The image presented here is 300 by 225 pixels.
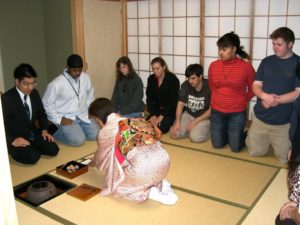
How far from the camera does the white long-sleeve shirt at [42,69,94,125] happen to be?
4055 millimetres

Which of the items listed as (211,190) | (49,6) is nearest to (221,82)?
(211,190)

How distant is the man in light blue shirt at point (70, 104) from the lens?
401cm

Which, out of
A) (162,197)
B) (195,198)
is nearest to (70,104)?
(162,197)

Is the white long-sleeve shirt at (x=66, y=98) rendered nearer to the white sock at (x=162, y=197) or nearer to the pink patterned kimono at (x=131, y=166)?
the pink patterned kimono at (x=131, y=166)

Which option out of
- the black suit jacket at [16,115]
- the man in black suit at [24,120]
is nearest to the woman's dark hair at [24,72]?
the man in black suit at [24,120]

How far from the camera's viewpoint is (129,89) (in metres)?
4.64

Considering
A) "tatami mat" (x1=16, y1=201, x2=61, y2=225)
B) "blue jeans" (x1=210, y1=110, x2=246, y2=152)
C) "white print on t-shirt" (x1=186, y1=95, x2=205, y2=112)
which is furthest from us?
"white print on t-shirt" (x1=186, y1=95, x2=205, y2=112)

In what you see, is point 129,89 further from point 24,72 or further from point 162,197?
point 162,197

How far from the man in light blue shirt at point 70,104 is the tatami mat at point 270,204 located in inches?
84.9

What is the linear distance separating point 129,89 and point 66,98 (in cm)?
90

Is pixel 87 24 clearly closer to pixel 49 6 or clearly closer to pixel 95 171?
pixel 49 6

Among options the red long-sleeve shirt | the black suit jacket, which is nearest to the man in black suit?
the black suit jacket

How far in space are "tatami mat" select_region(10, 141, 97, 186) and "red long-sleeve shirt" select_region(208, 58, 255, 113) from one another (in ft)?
5.06

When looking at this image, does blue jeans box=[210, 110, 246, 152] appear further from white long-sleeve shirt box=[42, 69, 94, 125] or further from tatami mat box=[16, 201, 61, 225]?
tatami mat box=[16, 201, 61, 225]
